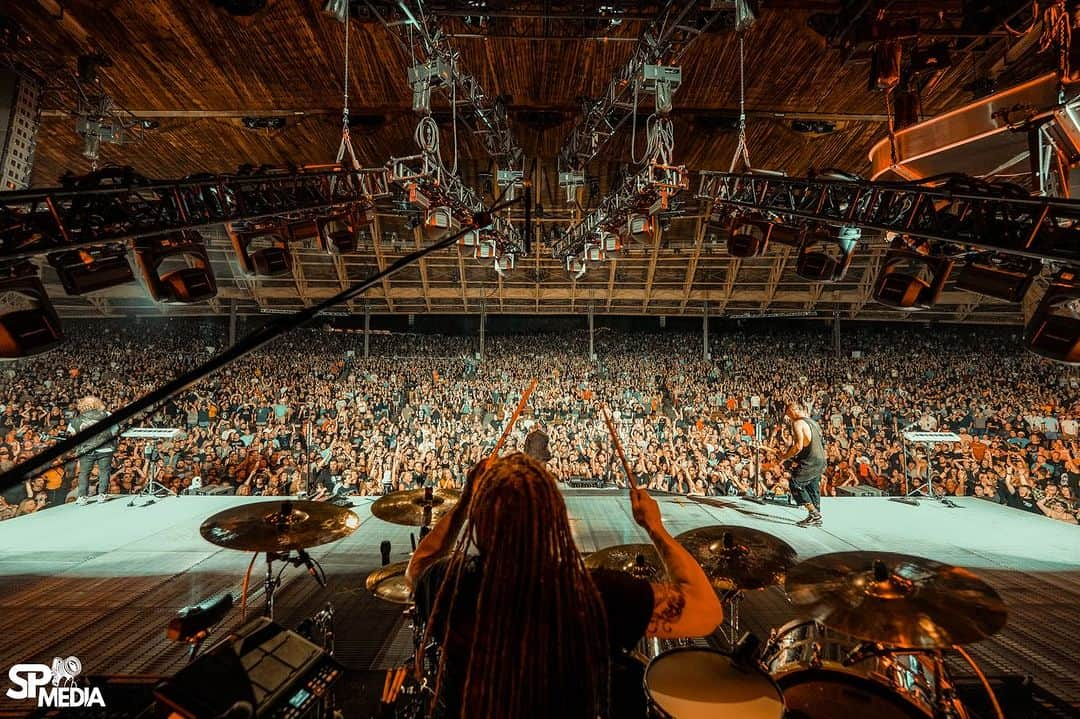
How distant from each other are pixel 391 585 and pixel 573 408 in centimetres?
704

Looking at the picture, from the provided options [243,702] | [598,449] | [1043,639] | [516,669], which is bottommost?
[598,449]

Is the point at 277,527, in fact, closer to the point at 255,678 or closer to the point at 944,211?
the point at 255,678

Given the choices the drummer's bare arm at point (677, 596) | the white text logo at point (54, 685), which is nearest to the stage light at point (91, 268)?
the white text logo at point (54, 685)

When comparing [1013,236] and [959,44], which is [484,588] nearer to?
[1013,236]

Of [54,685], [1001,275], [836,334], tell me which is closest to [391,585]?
[54,685]

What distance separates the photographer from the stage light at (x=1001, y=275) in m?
2.48

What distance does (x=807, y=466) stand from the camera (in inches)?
185

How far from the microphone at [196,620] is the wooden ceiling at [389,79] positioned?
393 centimetres

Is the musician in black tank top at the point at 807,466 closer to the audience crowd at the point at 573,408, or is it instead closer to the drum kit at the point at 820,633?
the audience crowd at the point at 573,408

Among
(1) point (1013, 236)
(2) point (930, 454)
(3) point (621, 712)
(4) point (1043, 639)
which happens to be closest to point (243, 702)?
(3) point (621, 712)

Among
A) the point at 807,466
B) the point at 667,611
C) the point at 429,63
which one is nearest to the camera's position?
the point at 667,611

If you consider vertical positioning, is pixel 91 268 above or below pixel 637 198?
below

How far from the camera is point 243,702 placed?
3.89ft

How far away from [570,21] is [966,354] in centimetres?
1279
